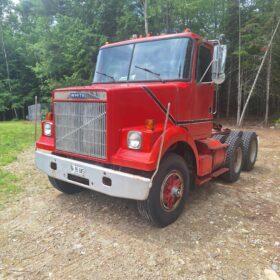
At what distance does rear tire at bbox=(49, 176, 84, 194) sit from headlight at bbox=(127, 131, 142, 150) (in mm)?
1737

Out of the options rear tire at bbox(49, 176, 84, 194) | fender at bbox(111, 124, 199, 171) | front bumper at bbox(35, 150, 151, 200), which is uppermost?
fender at bbox(111, 124, 199, 171)

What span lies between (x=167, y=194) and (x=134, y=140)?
869mm

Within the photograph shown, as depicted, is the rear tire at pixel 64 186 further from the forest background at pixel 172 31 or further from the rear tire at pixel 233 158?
the forest background at pixel 172 31

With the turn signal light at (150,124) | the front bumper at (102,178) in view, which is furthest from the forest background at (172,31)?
the turn signal light at (150,124)

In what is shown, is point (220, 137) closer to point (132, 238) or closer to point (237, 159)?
point (237, 159)

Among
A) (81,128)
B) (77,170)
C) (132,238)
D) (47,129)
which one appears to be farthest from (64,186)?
(132,238)

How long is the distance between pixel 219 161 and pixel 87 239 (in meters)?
2.62

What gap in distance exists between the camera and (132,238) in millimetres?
3400

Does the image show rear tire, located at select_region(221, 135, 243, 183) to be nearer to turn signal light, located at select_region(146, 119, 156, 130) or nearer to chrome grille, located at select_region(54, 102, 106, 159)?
turn signal light, located at select_region(146, 119, 156, 130)

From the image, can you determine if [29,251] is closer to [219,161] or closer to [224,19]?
[219,161]

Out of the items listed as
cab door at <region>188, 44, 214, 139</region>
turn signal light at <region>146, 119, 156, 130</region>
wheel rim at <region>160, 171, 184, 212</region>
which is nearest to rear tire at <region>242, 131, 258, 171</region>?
cab door at <region>188, 44, 214, 139</region>

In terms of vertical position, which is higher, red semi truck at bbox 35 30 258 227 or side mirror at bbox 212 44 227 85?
side mirror at bbox 212 44 227 85

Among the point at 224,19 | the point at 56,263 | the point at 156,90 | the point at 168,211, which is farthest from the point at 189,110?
the point at 224,19

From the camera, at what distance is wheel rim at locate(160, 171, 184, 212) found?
11.8 ft
